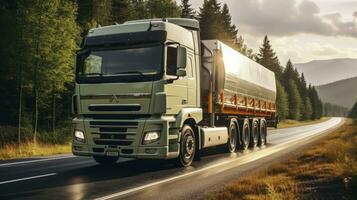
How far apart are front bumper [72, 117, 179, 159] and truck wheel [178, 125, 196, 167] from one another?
67cm

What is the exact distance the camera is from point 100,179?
9.26m

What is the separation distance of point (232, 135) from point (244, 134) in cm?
149

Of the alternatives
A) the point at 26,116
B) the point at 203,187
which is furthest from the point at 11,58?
the point at 203,187

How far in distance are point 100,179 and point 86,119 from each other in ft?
5.53

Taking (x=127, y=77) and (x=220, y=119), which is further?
(x=220, y=119)

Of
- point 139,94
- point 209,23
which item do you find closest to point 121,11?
point 209,23

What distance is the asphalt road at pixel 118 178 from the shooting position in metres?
7.61

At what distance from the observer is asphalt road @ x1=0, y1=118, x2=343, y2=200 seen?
7.61 meters

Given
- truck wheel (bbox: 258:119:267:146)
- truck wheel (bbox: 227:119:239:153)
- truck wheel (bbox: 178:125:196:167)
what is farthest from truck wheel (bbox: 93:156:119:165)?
truck wheel (bbox: 258:119:267:146)

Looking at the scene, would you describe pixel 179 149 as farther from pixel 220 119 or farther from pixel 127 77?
pixel 220 119

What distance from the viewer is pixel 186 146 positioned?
437 inches

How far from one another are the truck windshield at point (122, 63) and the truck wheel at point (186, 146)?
194 cm

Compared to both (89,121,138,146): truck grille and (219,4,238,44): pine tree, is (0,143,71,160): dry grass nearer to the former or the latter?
(89,121,138,146): truck grille

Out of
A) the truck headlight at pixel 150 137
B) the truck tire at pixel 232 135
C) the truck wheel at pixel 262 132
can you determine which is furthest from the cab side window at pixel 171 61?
the truck wheel at pixel 262 132
